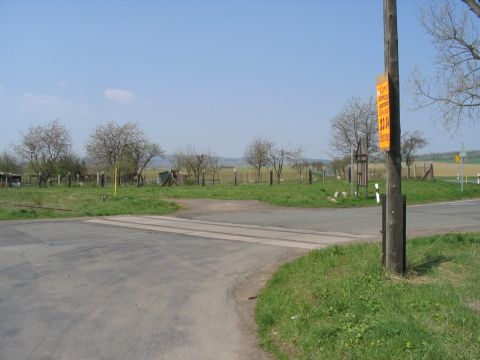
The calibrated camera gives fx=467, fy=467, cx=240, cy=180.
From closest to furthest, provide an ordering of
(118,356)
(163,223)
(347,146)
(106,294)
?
(118,356), (106,294), (163,223), (347,146)

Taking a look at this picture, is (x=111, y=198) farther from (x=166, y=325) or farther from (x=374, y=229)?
(x=166, y=325)

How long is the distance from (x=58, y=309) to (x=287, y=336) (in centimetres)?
308

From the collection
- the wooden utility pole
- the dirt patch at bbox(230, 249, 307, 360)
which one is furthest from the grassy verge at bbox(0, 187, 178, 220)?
the wooden utility pole

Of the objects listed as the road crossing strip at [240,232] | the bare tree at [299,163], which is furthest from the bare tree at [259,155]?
the road crossing strip at [240,232]

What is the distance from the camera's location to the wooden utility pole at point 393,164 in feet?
20.1

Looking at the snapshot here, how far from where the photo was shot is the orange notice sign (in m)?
6.29

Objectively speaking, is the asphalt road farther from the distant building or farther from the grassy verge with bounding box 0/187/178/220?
the distant building

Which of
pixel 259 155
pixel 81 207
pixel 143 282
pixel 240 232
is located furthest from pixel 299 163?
pixel 143 282

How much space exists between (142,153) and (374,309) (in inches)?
2026

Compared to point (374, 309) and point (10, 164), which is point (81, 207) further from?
point (10, 164)

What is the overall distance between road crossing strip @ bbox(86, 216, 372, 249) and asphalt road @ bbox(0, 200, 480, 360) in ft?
0.16

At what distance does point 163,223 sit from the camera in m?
15.8

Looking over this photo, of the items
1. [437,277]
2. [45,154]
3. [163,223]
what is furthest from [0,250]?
[45,154]

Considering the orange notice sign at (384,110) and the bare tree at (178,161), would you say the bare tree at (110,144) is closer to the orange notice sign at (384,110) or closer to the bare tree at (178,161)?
the bare tree at (178,161)
